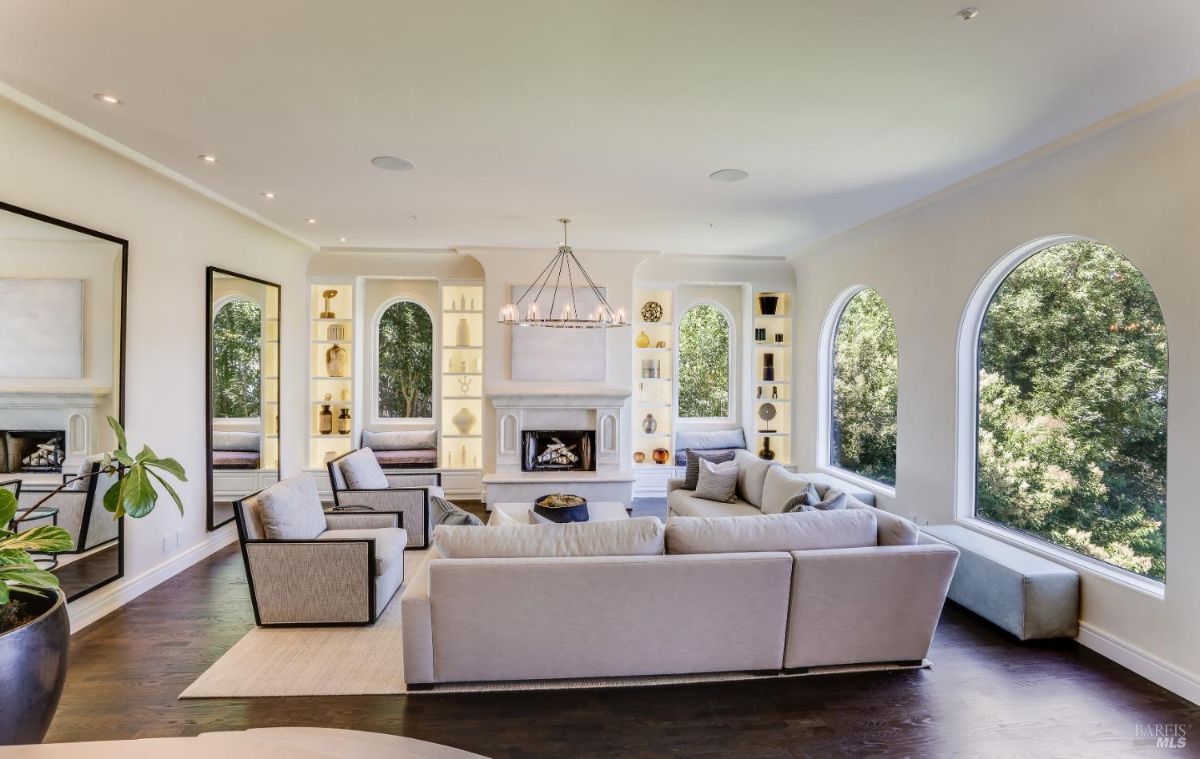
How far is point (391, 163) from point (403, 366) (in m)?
3.83

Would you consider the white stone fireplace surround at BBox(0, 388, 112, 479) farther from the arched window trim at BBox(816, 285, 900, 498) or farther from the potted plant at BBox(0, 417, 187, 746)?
the arched window trim at BBox(816, 285, 900, 498)

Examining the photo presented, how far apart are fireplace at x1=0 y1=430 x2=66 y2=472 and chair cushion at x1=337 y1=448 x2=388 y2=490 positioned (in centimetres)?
184

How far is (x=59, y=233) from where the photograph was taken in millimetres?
3160

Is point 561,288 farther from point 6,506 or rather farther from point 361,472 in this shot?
point 6,506

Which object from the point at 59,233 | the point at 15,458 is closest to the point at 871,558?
the point at 15,458

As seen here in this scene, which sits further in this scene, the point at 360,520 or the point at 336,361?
the point at 336,361

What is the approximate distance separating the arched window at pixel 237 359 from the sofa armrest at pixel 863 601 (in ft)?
15.8

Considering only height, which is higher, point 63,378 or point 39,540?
point 63,378

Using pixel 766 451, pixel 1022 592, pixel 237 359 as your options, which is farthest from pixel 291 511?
pixel 766 451

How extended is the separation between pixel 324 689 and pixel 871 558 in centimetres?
283

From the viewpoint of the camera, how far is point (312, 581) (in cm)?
339

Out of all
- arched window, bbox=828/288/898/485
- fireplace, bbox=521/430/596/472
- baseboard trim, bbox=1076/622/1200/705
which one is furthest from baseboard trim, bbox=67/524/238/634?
arched window, bbox=828/288/898/485

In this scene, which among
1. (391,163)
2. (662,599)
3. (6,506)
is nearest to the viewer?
(6,506)

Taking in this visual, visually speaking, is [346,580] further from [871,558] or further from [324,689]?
[871,558]
